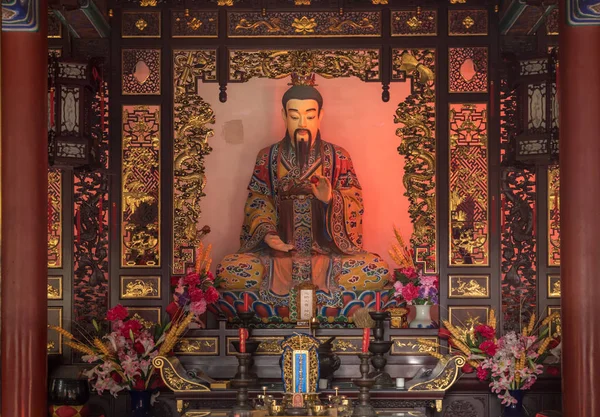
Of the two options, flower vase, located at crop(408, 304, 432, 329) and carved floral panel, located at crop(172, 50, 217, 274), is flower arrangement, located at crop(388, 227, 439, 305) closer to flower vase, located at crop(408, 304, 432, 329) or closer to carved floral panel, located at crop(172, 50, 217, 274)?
flower vase, located at crop(408, 304, 432, 329)

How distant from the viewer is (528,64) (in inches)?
334

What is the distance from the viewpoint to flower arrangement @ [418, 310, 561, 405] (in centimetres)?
830

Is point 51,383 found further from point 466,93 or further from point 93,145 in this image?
point 466,93

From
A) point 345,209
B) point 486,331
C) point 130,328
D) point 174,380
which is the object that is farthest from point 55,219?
point 486,331

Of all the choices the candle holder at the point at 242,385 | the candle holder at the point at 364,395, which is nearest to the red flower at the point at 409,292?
the candle holder at the point at 242,385

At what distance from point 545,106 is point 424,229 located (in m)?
1.31

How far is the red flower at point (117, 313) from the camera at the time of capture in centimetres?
848

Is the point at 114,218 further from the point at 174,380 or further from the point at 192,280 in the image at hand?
the point at 174,380

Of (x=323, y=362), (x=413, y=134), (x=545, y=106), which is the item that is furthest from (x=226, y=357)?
(x=545, y=106)

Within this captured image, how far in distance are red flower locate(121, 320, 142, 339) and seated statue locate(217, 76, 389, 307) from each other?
820mm

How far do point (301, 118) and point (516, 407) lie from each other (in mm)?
2804

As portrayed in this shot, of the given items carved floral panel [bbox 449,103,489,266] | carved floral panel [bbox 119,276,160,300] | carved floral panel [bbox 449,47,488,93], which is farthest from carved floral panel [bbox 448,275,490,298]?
carved floral panel [bbox 119,276,160,300]

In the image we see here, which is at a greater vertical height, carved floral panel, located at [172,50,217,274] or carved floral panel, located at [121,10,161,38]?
carved floral panel, located at [121,10,161,38]

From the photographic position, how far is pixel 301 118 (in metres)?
9.49
